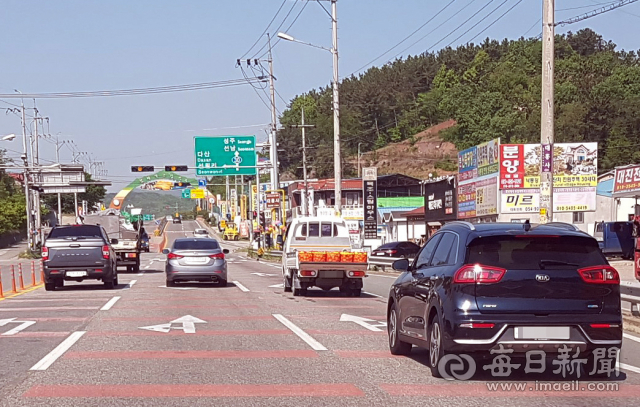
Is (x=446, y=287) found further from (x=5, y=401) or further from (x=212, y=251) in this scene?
(x=212, y=251)

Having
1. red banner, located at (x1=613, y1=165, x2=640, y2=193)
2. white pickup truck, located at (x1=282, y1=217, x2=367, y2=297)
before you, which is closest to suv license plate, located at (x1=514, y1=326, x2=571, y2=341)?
white pickup truck, located at (x1=282, y1=217, x2=367, y2=297)

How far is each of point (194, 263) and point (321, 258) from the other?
5616 millimetres

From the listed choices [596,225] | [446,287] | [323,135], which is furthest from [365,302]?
[323,135]

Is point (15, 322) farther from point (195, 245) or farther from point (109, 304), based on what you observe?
point (195, 245)

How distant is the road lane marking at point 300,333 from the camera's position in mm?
12680

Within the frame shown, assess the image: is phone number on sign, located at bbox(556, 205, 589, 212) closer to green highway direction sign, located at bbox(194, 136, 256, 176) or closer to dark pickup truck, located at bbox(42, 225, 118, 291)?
green highway direction sign, located at bbox(194, 136, 256, 176)

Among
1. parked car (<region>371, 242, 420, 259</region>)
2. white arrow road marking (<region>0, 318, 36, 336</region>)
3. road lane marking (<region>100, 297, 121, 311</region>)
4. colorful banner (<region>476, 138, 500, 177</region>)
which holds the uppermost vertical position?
colorful banner (<region>476, 138, 500, 177</region>)

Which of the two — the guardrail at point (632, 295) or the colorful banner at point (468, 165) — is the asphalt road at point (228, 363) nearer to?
the guardrail at point (632, 295)

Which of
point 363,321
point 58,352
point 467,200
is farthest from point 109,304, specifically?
point 467,200

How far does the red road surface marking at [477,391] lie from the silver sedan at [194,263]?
1748 centimetres

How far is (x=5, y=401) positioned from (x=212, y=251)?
18.1 metres

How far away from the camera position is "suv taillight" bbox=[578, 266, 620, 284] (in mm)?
9242

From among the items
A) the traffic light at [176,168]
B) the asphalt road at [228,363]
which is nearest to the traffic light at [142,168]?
the traffic light at [176,168]

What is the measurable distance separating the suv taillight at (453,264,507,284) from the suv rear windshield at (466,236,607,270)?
79 mm
